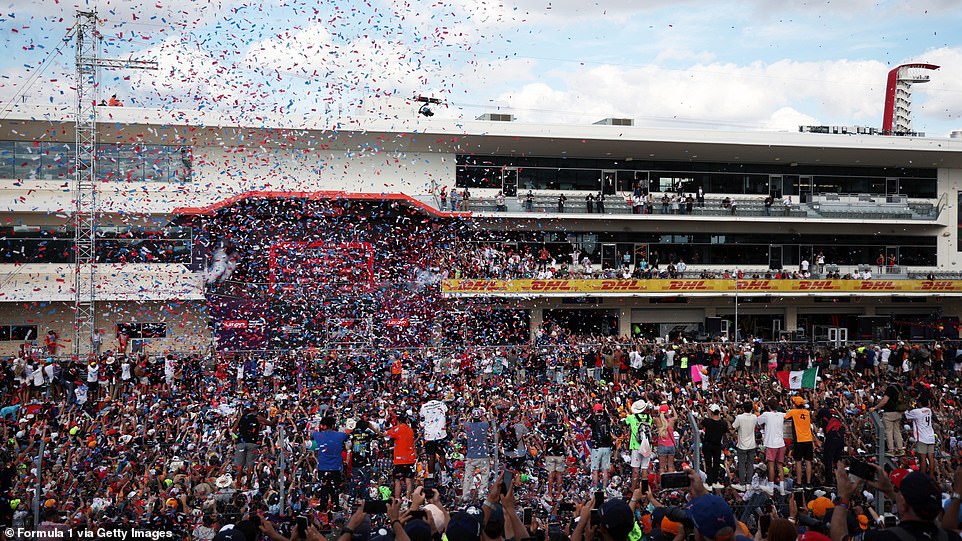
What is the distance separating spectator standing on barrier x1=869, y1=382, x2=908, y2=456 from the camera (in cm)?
1172

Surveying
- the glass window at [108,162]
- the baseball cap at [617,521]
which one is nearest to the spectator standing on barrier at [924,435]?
the baseball cap at [617,521]

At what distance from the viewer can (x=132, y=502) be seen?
914cm

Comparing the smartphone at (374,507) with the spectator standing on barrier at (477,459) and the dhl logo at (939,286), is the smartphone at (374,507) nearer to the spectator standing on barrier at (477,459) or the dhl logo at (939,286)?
the spectator standing on barrier at (477,459)

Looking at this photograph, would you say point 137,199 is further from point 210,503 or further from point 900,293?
point 900,293

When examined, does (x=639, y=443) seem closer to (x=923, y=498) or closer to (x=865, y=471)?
(x=865, y=471)

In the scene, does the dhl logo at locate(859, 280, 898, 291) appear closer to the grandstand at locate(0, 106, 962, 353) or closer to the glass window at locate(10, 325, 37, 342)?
the grandstand at locate(0, 106, 962, 353)

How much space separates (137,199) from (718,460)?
23500mm

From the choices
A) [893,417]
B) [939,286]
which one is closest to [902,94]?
[939,286]

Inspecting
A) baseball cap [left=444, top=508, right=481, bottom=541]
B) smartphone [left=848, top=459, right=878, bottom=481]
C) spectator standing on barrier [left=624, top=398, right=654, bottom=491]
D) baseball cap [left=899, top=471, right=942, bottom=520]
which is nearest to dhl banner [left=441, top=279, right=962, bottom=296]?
spectator standing on barrier [left=624, top=398, right=654, bottom=491]

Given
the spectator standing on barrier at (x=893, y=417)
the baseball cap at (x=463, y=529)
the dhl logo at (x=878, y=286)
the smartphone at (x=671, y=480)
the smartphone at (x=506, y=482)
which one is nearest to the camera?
the baseball cap at (x=463, y=529)

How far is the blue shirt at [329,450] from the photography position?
9961 millimetres

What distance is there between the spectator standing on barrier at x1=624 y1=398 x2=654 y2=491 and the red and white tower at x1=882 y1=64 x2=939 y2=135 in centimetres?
3429

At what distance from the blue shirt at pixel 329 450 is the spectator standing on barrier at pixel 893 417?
25.9 feet

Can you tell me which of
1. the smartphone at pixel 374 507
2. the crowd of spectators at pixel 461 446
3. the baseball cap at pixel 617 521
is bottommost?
the crowd of spectators at pixel 461 446
